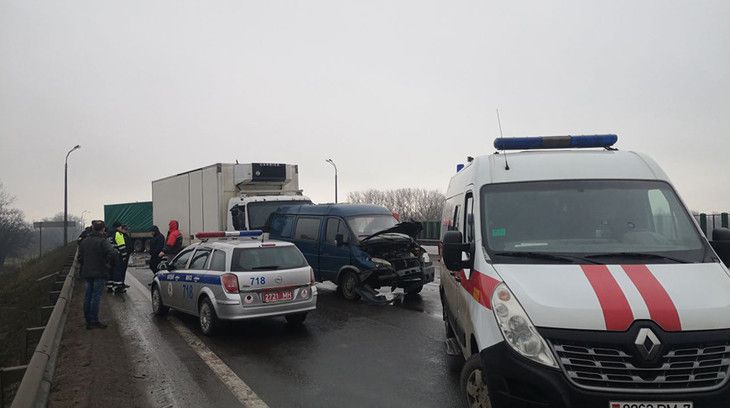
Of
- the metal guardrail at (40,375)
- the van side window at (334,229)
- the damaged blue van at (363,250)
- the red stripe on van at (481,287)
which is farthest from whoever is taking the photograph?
the van side window at (334,229)

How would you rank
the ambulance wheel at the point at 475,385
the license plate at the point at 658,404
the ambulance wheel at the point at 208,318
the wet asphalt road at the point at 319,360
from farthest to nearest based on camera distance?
1. the ambulance wheel at the point at 208,318
2. the wet asphalt road at the point at 319,360
3. the ambulance wheel at the point at 475,385
4. the license plate at the point at 658,404

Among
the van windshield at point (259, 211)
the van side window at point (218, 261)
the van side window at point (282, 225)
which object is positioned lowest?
the van side window at point (218, 261)

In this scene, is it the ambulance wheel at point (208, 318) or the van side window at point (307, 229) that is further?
the van side window at point (307, 229)

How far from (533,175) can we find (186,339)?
5.68 metres

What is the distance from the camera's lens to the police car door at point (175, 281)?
9398mm

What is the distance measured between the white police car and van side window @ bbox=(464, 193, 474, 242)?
12.1 feet

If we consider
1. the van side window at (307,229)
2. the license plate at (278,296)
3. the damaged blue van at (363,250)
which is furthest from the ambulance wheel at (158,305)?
the van side window at (307,229)

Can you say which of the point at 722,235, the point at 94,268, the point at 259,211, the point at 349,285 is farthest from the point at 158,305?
the point at 722,235

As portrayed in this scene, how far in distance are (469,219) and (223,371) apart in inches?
131

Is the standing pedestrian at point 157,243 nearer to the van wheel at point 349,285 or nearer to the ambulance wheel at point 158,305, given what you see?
the ambulance wheel at point 158,305

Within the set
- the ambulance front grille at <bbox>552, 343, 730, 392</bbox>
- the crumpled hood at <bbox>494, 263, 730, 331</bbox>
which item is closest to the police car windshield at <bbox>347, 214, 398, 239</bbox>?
the crumpled hood at <bbox>494, 263, 730, 331</bbox>

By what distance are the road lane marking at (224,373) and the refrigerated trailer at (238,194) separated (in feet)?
23.8

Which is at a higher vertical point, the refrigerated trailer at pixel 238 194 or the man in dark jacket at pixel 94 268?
the refrigerated trailer at pixel 238 194

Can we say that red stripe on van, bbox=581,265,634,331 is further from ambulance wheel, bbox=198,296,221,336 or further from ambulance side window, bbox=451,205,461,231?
ambulance wheel, bbox=198,296,221,336
